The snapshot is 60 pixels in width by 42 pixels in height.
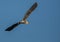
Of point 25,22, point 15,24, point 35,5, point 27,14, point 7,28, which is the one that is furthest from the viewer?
point 7,28

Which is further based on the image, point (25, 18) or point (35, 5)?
point (25, 18)

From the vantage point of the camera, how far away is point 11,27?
3.68m

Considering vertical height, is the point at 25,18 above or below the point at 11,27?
below

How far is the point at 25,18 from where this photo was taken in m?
3.30

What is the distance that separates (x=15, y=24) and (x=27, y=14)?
575 mm

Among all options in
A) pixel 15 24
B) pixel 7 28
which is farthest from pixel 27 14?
pixel 7 28

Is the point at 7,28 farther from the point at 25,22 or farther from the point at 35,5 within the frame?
the point at 35,5

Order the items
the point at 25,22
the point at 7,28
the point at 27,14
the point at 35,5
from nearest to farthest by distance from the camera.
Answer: the point at 35,5 → the point at 27,14 → the point at 25,22 → the point at 7,28

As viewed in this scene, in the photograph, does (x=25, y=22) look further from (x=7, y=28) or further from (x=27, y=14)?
(x=7, y=28)

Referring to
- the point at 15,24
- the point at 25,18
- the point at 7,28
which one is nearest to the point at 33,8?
the point at 25,18

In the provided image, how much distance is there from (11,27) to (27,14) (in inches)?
25.5

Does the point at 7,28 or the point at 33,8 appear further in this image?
the point at 7,28

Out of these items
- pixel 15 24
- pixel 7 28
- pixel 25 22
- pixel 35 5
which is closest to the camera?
pixel 35 5

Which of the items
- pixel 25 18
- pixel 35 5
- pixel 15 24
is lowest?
pixel 35 5
